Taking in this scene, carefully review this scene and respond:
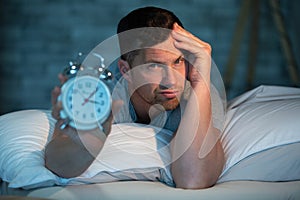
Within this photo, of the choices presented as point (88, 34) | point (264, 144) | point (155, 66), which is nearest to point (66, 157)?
point (155, 66)

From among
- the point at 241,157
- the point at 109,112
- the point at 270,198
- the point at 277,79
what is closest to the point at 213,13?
the point at 277,79

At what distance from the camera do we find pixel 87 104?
1001 millimetres

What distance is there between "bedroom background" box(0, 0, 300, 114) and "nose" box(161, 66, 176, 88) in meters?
1.24

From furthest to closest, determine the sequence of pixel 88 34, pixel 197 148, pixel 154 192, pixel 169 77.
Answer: pixel 88 34 < pixel 169 77 < pixel 197 148 < pixel 154 192

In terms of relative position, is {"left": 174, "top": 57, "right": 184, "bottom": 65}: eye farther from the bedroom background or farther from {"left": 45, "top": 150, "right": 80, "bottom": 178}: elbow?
the bedroom background

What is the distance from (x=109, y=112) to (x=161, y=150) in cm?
51

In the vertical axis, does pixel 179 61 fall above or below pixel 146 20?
below

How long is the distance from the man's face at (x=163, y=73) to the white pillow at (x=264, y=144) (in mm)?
214

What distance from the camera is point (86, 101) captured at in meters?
1.00

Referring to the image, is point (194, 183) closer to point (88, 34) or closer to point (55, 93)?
point (55, 93)

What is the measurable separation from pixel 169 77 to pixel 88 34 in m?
1.32

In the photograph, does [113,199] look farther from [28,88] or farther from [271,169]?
[28,88]

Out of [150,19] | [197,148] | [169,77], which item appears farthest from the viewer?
[150,19]

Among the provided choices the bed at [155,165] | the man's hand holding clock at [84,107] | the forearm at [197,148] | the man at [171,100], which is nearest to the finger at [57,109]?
the man's hand holding clock at [84,107]
